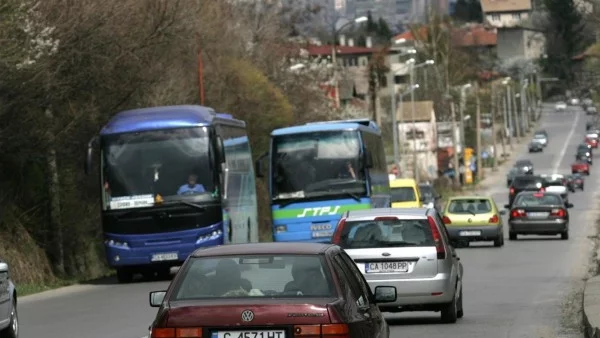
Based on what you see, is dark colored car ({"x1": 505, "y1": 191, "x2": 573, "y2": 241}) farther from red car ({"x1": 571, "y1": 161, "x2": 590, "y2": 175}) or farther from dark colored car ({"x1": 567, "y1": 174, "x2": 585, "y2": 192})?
red car ({"x1": 571, "y1": 161, "x2": 590, "y2": 175})

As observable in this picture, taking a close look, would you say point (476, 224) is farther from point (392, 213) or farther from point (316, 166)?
point (392, 213)

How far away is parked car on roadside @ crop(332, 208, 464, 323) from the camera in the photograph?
1886 cm

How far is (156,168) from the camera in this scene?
3120cm

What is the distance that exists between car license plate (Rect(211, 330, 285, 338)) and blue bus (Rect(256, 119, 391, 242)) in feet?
80.6

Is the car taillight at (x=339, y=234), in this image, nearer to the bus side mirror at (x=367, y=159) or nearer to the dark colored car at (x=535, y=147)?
the bus side mirror at (x=367, y=159)

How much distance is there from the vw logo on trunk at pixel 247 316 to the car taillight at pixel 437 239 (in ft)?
30.0

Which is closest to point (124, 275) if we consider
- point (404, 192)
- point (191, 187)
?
point (191, 187)

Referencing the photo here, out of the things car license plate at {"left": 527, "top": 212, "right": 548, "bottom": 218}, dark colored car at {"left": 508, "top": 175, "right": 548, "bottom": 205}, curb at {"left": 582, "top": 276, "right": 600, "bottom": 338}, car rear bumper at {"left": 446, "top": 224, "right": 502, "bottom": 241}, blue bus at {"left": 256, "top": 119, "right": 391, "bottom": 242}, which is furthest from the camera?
dark colored car at {"left": 508, "top": 175, "right": 548, "bottom": 205}

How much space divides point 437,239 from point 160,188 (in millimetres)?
12941

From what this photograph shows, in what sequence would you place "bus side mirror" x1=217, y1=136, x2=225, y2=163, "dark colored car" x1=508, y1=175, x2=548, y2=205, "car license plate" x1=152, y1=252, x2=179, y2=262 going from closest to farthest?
A: "car license plate" x1=152, y1=252, x2=179, y2=262
"bus side mirror" x1=217, y1=136, x2=225, y2=163
"dark colored car" x1=508, y1=175, x2=548, y2=205

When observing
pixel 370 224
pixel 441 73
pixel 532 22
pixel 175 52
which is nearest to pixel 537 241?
pixel 175 52

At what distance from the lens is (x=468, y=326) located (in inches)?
742

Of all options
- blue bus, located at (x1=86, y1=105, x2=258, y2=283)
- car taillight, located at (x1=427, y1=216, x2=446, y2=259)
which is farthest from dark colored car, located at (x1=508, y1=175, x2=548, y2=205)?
car taillight, located at (x1=427, y1=216, x2=446, y2=259)

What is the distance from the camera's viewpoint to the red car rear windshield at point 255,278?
10.5 m
